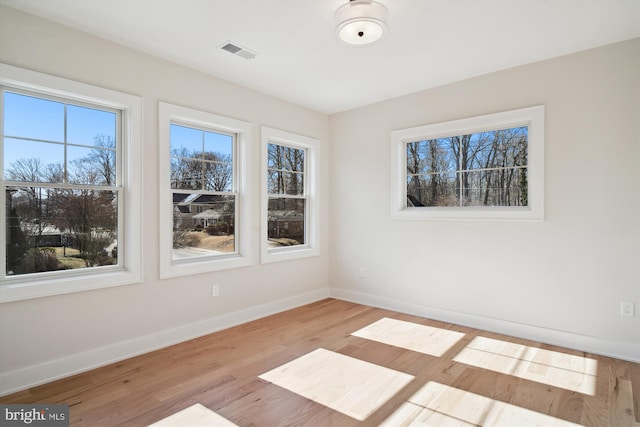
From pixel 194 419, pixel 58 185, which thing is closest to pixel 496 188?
pixel 194 419

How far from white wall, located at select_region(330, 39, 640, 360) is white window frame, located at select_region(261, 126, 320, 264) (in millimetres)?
914

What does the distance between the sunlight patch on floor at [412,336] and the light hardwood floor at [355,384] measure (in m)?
0.02

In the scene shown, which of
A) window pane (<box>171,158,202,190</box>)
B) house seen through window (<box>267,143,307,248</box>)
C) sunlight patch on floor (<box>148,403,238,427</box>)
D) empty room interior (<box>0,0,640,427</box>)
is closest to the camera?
sunlight patch on floor (<box>148,403,238,427</box>)

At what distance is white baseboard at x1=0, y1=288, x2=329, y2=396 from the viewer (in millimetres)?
2408

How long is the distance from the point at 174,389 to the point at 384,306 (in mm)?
2737

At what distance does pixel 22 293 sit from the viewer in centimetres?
241

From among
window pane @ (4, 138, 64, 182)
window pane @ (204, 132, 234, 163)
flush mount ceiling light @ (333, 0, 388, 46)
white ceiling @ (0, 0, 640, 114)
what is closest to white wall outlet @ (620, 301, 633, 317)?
white ceiling @ (0, 0, 640, 114)

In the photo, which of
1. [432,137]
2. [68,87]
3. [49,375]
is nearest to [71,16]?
[68,87]

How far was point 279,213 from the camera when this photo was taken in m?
4.50

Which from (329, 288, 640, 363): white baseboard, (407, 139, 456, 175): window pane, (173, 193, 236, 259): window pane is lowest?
(329, 288, 640, 363): white baseboard

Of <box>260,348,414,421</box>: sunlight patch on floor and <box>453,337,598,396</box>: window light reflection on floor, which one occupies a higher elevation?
<box>453,337,598,396</box>: window light reflection on floor

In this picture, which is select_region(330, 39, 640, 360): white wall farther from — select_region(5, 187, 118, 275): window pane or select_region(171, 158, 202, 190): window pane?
select_region(5, 187, 118, 275): window pane

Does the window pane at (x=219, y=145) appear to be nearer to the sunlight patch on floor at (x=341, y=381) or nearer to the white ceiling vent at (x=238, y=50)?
the white ceiling vent at (x=238, y=50)

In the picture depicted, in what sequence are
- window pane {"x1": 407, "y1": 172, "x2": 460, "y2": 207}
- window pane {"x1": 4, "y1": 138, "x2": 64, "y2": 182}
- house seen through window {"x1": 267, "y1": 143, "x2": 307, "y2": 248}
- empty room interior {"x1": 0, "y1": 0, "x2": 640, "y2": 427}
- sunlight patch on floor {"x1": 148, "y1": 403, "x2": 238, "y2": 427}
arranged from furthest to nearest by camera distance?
house seen through window {"x1": 267, "y1": 143, "x2": 307, "y2": 248} < window pane {"x1": 407, "y1": 172, "x2": 460, "y2": 207} < window pane {"x1": 4, "y1": 138, "x2": 64, "y2": 182} < empty room interior {"x1": 0, "y1": 0, "x2": 640, "y2": 427} < sunlight patch on floor {"x1": 148, "y1": 403, "x2": 238, "y2": 427}
